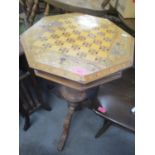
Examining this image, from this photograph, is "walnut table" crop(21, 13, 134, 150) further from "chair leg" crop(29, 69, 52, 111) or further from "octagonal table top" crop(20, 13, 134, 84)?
"chair leg" crop(29, 69, 52, 111)

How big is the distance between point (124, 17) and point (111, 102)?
2.31ft

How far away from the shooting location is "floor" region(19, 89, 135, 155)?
1.46 metres

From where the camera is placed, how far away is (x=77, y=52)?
107cm

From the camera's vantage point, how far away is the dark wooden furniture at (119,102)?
45.2 inches

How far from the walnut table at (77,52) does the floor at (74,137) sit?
30cm

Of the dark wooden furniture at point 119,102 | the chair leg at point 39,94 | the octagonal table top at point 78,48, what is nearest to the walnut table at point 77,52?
the octagonal table top at point 78,48

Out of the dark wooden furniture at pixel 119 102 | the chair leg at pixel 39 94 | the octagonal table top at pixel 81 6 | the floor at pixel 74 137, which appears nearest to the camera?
the dark wooden furniture at pixel 119 102

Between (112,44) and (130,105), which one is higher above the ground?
(112,44)

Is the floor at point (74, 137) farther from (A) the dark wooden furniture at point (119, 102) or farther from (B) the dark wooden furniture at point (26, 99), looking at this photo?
(A) the dark wooden furniture at point (119, 102)

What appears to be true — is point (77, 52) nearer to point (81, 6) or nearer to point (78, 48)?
point (78, 48)
